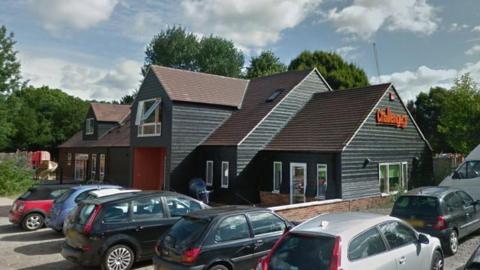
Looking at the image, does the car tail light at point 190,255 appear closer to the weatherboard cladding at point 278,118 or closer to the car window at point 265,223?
the car window at point 265,223

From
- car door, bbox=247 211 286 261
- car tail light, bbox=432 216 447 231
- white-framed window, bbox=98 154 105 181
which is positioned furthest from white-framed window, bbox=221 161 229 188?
white-framed window, bbox=98 154 105 181

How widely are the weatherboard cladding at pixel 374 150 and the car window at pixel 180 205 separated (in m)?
9.28

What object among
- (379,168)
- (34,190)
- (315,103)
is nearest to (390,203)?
(379,168)

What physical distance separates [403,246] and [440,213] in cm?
380

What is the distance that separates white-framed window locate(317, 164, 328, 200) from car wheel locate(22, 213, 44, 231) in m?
11.5

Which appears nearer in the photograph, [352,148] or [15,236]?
[15,236]

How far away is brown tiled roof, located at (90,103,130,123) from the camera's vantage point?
111ft

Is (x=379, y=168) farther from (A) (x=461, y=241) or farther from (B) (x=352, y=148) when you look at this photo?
(A) (x=461, y=241)

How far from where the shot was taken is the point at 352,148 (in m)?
18.1

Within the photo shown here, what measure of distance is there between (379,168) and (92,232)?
587 inches

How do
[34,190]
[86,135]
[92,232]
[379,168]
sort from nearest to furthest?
[92,232] < [34,190] < [379,168] < [86,135]

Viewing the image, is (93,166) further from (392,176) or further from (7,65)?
(392,176)

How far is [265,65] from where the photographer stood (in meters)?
50.4

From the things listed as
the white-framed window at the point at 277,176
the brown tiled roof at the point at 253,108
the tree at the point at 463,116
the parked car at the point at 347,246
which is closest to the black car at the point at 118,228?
the parked car at the point at 347,246
